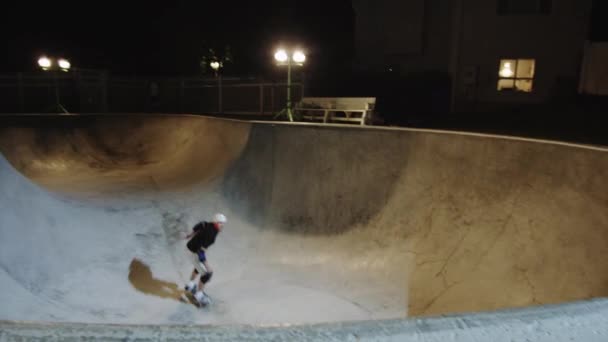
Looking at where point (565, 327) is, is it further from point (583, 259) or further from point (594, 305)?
point (583, 259)

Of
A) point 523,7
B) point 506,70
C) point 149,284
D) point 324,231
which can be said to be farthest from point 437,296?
point 523,7

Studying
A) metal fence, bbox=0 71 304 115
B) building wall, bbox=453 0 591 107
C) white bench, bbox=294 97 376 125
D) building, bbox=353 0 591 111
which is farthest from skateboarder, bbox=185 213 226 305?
building wall, bbox=453 0 591 107

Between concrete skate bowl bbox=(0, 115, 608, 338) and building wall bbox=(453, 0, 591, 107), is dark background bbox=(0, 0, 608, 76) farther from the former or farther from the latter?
concrete skate bowl bbox=(0, 115, 608, 338)

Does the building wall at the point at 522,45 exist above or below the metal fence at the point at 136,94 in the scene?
above

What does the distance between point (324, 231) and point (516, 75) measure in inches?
492

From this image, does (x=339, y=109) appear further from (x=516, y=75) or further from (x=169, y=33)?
(x=169, y=33)

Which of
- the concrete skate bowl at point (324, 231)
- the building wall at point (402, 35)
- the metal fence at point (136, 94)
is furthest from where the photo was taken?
the metal fence at point (136, 94)

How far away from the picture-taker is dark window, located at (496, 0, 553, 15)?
15.7 meters

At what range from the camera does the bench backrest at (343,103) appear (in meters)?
13.7

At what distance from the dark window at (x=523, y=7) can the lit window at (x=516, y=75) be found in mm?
1887

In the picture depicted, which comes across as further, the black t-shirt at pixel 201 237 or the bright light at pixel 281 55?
the bright light at pixel 281 55

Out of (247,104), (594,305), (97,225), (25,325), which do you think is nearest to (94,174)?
(97,225)

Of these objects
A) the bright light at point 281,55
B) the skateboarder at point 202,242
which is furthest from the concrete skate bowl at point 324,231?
the bright light at point 281,55

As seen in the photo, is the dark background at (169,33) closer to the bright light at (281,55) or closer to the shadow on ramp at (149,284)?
the bright light at (281,55)
